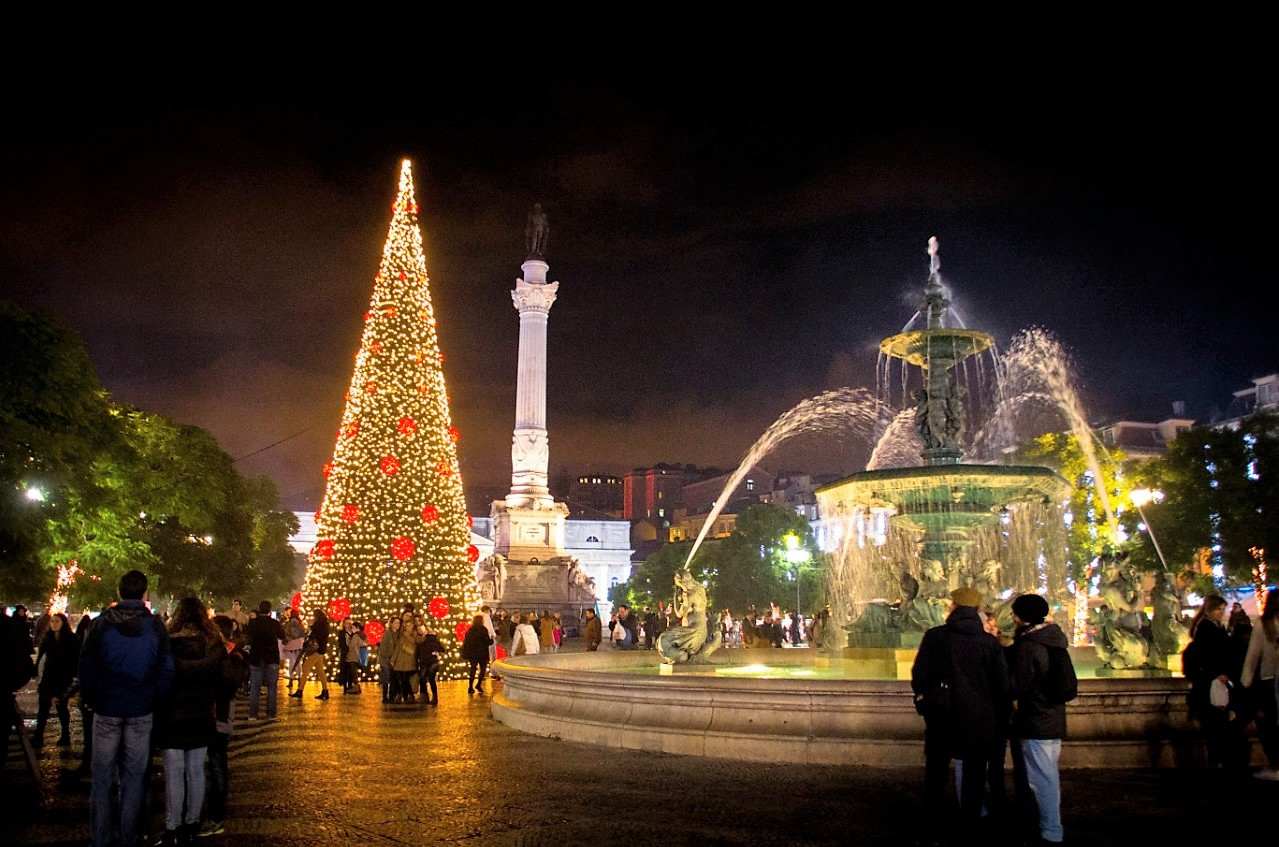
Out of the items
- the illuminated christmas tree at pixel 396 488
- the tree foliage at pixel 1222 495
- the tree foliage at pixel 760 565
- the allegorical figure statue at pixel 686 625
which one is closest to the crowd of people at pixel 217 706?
the allegorical figure statue at pixel 686 625

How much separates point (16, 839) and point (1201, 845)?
8208 mm

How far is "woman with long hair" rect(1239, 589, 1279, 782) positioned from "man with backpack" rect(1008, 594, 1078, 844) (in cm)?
330

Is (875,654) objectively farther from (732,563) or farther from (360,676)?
(732,563)

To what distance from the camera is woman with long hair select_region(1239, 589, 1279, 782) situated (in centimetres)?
948

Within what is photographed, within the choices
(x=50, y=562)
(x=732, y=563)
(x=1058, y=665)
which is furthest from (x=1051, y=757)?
(x=732, y=563)

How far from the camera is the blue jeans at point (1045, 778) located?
720 cm

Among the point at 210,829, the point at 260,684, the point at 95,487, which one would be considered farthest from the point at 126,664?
the point at 95,487

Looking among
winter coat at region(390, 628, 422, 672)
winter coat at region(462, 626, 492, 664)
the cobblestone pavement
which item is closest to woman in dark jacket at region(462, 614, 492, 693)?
winter coat at region(462, 626, 492, 664)

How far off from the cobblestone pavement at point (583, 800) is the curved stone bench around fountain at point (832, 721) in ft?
0.75

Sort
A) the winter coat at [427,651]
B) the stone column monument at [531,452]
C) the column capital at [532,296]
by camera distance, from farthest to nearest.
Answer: the column capital at [532,296], the stone column monument at [531,452], the winter coat at [427,651]

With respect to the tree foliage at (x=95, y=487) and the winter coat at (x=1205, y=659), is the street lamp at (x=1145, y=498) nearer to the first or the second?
the winter coat at (x=1205, y=659)

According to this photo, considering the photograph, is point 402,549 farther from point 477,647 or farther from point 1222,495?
point 1222,495

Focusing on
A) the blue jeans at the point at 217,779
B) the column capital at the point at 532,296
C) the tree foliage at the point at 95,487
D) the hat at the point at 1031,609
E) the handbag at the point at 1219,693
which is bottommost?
the blue jeans at the point at 217,779

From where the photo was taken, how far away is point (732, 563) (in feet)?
238
